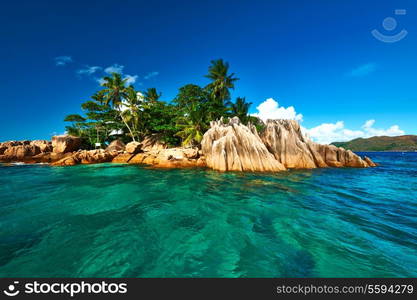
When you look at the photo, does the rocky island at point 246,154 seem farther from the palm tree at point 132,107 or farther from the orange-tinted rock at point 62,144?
the palm tree at point 132,107

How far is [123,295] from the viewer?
8.11 feet

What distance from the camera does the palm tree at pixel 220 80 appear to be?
2809 centimetres

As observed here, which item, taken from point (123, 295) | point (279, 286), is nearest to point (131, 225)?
point (123, 295)

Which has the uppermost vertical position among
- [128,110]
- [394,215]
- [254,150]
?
[128,110]

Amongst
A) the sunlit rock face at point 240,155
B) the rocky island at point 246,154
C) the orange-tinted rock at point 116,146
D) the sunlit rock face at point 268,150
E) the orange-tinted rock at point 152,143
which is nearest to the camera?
the sunlit rock face at point 240,155

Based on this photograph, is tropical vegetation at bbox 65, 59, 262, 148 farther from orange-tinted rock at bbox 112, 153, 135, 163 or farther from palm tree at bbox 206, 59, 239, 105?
orange-tinted rock at bbox 112, 153, 135, 163

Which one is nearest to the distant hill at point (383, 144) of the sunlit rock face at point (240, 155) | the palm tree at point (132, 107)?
the sunlit rock face at point (240, 155)

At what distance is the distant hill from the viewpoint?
5234 inches

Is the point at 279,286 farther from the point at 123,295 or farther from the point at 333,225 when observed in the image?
the point at 333,225

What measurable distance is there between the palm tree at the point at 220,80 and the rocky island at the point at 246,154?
446 inches

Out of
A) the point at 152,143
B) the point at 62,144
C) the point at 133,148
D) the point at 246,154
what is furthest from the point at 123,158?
the point at 246,154

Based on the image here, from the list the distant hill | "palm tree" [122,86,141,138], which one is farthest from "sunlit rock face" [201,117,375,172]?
the distant hill

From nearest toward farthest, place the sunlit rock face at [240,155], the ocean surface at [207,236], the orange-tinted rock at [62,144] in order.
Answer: the ocean surface at [207,236], the sunlit rock face at [240,155], the orange-tinted rock at [62,144]

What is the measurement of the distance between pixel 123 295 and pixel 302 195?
8252mm
